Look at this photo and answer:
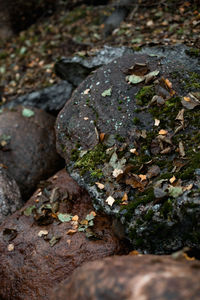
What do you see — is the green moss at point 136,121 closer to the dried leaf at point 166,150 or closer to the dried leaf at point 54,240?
the dried leaf at point 166,150

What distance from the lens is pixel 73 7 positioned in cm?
708

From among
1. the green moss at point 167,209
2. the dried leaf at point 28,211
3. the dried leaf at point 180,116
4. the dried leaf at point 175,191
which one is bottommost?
the dried leaf at point 28,211

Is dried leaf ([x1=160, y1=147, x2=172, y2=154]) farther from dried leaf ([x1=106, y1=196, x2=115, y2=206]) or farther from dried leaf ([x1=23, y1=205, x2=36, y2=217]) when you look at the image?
dried leaf ([x1=23, y1=205, x2=36, y2=217])

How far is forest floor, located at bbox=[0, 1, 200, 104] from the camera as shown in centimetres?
482

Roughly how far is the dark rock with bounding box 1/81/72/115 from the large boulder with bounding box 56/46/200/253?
1347 millimetres

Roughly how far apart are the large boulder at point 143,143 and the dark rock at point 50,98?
135 centimetres

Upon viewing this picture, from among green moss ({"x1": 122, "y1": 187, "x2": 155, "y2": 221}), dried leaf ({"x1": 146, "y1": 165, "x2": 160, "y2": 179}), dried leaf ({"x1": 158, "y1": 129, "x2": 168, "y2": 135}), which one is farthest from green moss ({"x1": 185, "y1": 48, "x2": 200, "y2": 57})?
green moss ({"x1": 122, "y1": 187, "x2": 155, "y2": 221})

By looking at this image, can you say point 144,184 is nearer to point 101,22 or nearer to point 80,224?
point 80,224

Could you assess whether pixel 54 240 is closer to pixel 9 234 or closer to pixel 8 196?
pixel 9 234

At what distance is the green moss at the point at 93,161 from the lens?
3.19 m

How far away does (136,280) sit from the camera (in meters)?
1.67

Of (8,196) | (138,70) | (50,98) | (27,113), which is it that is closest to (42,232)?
(8,196)

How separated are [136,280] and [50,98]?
4090mm

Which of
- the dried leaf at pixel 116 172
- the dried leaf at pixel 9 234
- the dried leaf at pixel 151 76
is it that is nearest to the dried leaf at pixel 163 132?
the dried leaf at pixel 116 172
